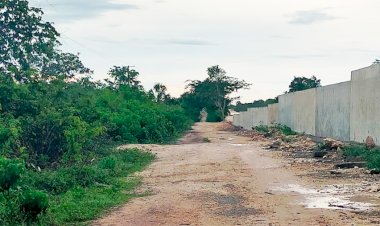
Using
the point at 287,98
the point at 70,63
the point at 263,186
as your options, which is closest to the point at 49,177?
the point at 263,186

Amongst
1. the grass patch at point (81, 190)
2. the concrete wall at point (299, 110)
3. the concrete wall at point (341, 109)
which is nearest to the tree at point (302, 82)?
the concrete wall at point (299, 110)

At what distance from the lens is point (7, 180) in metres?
9.80

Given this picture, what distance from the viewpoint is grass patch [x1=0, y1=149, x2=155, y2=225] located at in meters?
10.2

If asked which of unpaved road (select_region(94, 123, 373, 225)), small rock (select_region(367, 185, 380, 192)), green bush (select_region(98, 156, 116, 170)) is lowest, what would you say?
unpaved road (select_region(94, 123, 373, 225))

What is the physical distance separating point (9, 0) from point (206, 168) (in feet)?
35.6

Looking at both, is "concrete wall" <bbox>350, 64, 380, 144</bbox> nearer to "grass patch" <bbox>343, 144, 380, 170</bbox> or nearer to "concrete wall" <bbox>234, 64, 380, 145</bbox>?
"concrete wall" <bbox>234, 64, 380, 145</bbox>

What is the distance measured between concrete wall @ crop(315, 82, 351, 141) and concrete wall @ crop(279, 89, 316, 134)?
68.2 inches

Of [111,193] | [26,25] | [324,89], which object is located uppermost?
[26,25]

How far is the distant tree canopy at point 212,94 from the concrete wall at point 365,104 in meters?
70.2

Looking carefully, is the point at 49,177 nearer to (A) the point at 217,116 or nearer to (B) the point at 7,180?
(B) the point at 7,180

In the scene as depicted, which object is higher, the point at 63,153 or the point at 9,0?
the point at 9,0

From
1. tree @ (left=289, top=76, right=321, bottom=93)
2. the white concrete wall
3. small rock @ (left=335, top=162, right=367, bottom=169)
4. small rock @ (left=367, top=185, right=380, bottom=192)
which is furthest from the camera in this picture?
tree @ (left=289, top=76, right=321, bottom=93)

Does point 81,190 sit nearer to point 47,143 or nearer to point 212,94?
point 47,143

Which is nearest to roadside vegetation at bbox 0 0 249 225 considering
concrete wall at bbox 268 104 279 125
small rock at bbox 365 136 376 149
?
small rock at bbox 365 136 376 149
